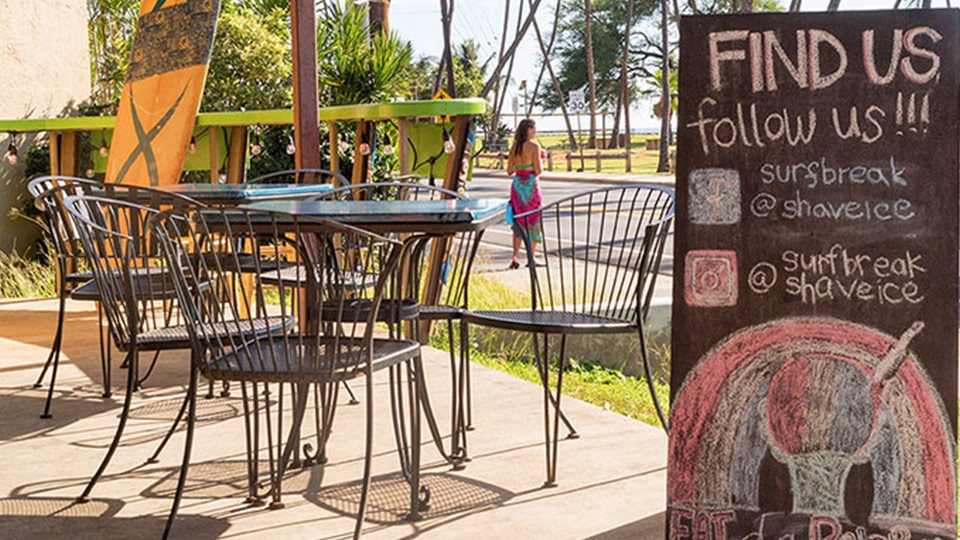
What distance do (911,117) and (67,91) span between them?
336 inches

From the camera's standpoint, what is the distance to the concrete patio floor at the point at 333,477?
10.4 ft

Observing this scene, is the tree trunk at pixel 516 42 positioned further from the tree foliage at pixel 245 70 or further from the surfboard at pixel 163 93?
the surfboard at pixel 163 93

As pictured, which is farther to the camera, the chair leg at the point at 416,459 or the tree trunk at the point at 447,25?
the tree trunk at the point at 447,25

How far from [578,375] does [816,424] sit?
13.5 feet

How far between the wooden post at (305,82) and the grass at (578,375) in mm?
1402

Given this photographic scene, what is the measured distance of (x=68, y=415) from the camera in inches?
178

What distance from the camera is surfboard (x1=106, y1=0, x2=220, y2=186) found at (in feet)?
22.9

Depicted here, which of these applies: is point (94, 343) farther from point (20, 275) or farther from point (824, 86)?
point (824, 86)

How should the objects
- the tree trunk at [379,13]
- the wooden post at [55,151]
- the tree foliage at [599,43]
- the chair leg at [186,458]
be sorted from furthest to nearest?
1. the tree foliage at [599,43]
2. the tree trunk at [379,13]
3. the wooden post at [55,151]
4. the chair leg at [186,458]

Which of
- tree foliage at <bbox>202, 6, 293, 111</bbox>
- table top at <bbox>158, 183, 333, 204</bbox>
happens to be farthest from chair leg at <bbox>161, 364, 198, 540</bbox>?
tree foliage at <bbox>202, 6, 293, 111</bbox>

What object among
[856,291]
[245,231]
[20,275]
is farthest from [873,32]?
[20,275]

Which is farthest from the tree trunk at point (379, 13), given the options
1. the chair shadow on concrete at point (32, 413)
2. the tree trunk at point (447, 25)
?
the tree trunk at point (447, 25)

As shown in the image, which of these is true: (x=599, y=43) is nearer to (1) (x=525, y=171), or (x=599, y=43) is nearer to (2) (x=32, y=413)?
(1) (x=525, y=171)

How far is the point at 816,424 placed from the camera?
267cm
